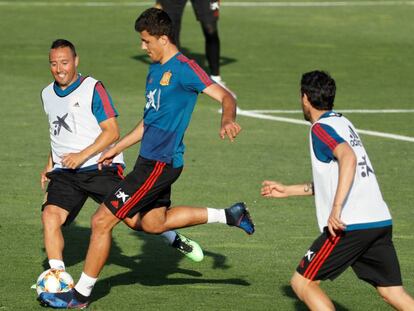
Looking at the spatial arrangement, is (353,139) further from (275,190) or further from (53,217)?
(53,217)

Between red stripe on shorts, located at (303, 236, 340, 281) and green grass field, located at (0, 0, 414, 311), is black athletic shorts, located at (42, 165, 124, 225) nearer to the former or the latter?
green grass field, located at (0, 0, 414, 311)

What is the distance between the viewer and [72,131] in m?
10.9

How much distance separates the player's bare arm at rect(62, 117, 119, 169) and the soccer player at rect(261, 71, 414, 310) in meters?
2.15

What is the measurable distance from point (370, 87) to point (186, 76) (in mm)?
13066

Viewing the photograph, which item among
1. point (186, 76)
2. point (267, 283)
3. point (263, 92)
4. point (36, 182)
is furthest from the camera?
point (263, 92)

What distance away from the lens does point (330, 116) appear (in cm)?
900

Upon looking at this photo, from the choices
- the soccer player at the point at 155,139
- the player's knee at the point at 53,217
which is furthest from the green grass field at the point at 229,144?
the player's knee at the point at 53,217

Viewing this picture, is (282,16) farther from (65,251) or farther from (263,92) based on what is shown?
(65,251)

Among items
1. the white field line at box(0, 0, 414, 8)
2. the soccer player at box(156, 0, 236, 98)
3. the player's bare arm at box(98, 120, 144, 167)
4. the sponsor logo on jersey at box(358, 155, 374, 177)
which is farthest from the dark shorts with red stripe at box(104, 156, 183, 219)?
the white field line at box(0, 0, 414, 8)

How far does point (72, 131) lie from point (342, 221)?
301cm

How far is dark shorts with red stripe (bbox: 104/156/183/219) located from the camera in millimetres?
10180

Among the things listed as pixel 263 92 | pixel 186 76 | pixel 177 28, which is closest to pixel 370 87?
pixel 263 92

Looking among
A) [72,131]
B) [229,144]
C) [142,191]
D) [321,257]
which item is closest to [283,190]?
[321,257]

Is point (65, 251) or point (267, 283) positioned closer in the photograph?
point (267, 283)
